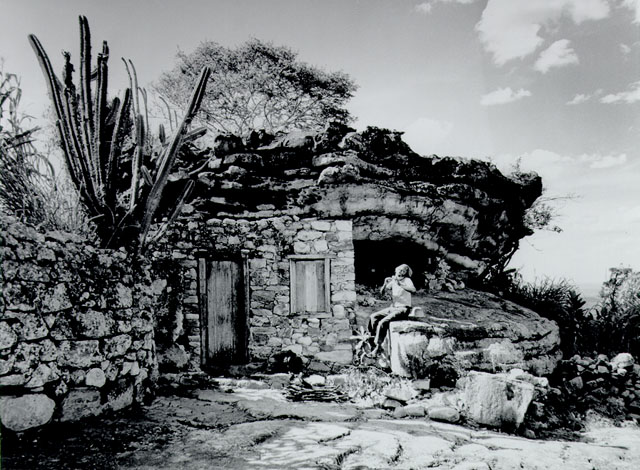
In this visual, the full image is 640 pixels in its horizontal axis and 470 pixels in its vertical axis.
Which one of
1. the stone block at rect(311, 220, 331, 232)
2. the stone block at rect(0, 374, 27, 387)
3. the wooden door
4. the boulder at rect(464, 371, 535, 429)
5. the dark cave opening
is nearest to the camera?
the stone block at rect(0, 374, 27, 387)

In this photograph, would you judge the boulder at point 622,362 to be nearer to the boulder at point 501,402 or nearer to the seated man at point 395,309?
the seated man at point 395,309

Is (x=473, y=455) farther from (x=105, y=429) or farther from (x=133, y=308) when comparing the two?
(x=133, y=308)

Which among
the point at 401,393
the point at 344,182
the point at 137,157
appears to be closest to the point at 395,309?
the point at 401,393

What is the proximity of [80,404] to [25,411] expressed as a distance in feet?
1.73

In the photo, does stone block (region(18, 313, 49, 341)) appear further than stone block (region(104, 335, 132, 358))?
No

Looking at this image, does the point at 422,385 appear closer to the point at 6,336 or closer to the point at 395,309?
the point at 395,309

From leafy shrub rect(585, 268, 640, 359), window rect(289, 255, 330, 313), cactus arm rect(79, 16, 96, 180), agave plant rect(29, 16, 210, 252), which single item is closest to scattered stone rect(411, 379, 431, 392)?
window rect(289, 255, 330, 313)

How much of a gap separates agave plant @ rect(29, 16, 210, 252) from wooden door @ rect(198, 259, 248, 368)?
125 inches

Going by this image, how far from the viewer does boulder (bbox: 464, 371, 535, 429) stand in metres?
4.83

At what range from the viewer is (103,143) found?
15.8 ft

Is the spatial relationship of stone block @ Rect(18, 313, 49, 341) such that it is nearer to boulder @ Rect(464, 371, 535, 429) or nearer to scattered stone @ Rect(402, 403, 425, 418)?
scattered stone @ Rect(402, 403, 425, 418)

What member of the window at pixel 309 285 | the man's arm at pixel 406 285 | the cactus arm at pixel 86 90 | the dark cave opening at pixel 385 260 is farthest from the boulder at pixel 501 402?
the dark cave opening at pixel 385 260

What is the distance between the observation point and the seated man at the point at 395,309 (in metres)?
6.82

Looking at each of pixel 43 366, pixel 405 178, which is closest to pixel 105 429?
pixel 43 366
